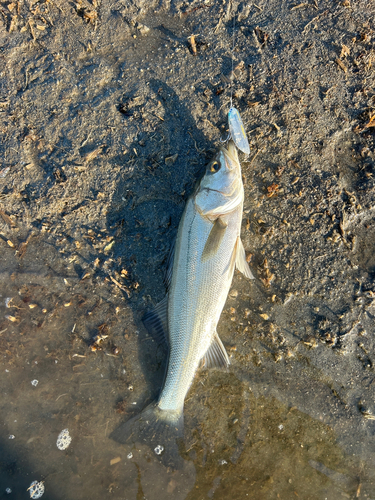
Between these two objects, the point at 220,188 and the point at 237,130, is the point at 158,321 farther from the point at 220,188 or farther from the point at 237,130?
the point at 237,130

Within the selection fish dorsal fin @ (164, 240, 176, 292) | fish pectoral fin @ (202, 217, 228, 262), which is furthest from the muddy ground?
fish pectoral fin @ (202, 217, 228, 262)

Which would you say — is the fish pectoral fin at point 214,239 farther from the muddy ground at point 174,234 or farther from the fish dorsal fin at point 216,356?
the fish dorsal fin at point 216,356

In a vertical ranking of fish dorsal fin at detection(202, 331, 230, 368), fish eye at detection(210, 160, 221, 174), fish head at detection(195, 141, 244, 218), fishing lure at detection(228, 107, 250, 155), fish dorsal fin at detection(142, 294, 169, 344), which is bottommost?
fish dorsal fin at detection(202, 331, 230, 368)

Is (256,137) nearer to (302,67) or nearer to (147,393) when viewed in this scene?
(302,67)

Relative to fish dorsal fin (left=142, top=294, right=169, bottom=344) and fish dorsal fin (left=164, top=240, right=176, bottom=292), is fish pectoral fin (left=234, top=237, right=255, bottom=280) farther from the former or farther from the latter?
fish dorsal fin (left=142, top=294, right=169, bottom=344)

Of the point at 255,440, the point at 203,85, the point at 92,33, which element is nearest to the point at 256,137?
the point at 203,85

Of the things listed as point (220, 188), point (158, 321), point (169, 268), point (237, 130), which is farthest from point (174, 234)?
point (237, 130)
